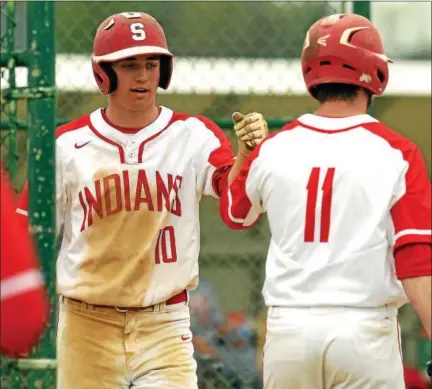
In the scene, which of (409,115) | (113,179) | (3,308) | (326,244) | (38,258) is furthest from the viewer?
(409,115)

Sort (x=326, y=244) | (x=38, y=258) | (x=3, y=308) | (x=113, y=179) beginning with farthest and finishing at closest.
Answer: (x=113, y=179) → (x=38, y=258) → (x=326, y=244) → (x=3, y=308)

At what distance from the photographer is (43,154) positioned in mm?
5246

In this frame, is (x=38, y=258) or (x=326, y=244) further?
(x=38, y=258)

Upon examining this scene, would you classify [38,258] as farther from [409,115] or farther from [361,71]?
[409,115]

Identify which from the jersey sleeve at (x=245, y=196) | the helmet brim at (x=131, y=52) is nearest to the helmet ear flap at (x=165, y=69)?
the helmet brim at (x=131, y=52)

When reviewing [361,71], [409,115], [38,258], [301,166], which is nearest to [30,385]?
[38,258]

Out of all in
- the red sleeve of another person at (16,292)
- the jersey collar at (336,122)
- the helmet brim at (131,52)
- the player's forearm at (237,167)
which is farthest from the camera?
the helmet brim at (131,52)

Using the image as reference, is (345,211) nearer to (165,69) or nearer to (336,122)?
(336,122)

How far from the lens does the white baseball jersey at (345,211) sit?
475 cm

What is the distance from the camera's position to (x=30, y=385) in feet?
17.3

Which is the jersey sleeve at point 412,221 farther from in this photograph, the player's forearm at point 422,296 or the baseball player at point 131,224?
the baseball player at point 131,224

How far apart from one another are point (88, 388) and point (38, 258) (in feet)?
2.62

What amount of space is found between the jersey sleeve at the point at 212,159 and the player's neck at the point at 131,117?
0.19 meters

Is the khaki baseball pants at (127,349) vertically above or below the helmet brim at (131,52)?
below
